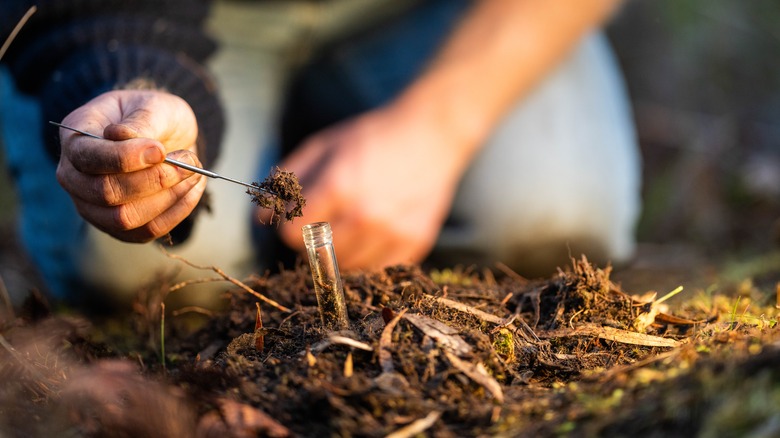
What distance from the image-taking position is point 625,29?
20.6 ft

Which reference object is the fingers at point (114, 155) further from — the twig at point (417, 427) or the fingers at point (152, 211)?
the twig at point (417, 427)

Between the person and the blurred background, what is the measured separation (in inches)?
26.7

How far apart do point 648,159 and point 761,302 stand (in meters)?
3.80

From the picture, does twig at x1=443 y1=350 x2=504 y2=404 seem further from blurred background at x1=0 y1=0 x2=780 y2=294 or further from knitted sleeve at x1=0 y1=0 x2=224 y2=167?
blurred background at x1=0 y1=0 x2=780 y2=294

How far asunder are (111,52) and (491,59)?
1699mm

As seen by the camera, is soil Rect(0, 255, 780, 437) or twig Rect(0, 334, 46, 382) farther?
twig Rect(0, 334, 46, 382)

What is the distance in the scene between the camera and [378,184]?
2.77 metres

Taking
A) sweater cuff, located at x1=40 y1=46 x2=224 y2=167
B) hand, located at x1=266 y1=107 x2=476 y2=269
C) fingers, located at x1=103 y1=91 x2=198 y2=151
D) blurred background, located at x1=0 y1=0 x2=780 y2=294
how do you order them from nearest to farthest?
1. fingers, located at x1=103 y1=91 x2=198 y2=151
2. sweater cuff, located at x1=40 y1=46 x2=224 y2=167
3. hand, located at x1=266 y1=107 x2=476 y2=269
4. blurred background, located at x1=0 y1=0 x2=780 y2=294

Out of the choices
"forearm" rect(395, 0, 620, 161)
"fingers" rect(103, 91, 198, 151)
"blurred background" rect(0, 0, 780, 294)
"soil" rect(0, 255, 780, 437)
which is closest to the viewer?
"soil" rect(0, 255, 780, 437)

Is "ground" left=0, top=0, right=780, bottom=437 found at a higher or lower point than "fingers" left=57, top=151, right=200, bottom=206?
lower

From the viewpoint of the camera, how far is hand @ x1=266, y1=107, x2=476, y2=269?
269cm

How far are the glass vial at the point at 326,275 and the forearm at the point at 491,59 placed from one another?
1.68 metres

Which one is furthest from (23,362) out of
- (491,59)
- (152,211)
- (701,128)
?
(701,128)

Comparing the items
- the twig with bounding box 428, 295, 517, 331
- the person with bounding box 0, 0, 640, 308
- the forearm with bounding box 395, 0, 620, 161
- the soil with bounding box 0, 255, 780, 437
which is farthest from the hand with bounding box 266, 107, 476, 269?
the twig with bounding box 428, 295, 517, 331
